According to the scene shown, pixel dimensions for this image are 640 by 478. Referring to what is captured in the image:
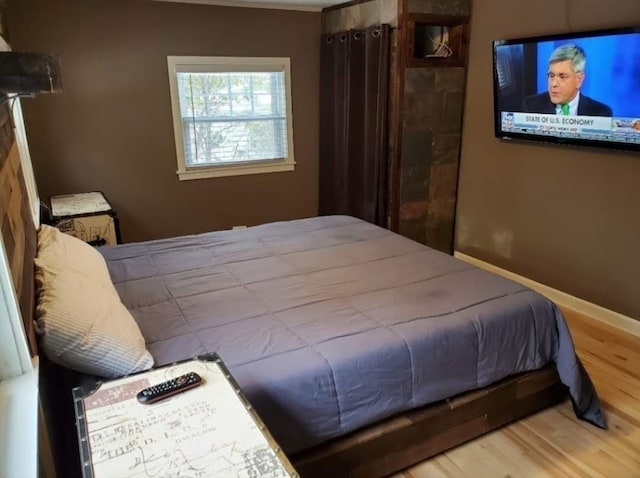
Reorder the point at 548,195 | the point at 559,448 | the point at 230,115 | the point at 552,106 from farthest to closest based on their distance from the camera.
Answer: the point at 230,115 < the point at 548,195 < the point at 552,106 < the point at 559,448

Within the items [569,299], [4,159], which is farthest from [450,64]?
[4,159]

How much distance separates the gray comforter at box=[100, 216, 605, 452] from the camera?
68.9 inches

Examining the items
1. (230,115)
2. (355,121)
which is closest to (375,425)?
(355,121)

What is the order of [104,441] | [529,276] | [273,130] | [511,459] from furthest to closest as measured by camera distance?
[273,130]
[529,276]
[511,459]
[104,441]

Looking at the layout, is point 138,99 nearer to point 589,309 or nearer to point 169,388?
point 169,388

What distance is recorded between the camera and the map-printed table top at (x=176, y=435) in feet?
3.72

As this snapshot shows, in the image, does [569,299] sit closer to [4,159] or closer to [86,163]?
[4,159]

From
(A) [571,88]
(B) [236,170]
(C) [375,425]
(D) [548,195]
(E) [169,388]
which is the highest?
(A) [571,88]

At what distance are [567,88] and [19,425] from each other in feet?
10.8

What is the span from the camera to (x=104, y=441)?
1.21 meters

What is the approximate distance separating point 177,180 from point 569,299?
10.8 ft

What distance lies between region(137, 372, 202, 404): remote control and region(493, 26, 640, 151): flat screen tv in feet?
9.04

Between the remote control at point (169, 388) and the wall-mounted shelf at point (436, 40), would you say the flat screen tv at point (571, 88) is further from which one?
the remote control at point (169, 388)

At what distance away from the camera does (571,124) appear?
312 cm
